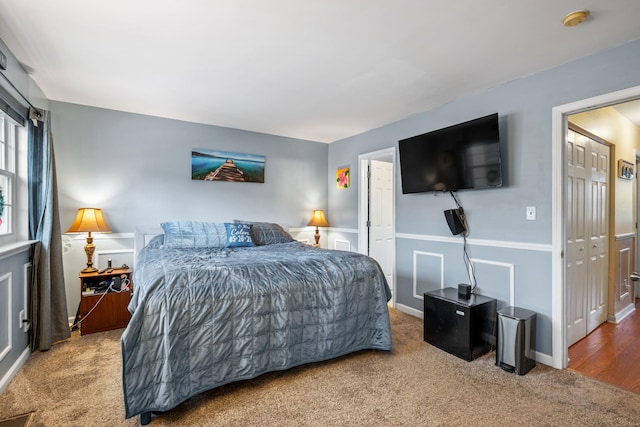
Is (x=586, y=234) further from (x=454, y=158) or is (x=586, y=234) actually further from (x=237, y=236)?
(x=237, y=236)

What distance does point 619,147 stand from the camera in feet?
11.6

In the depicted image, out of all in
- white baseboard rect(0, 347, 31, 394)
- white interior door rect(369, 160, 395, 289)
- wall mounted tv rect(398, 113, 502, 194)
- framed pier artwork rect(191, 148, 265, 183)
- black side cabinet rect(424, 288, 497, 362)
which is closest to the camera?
white baseboard rect(0, 347, 31, 394)

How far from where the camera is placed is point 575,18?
184 centimetres

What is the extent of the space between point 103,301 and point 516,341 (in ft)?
12.2

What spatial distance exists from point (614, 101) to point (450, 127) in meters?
1.17

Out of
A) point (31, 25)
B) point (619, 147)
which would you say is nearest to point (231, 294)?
point (31, 25)

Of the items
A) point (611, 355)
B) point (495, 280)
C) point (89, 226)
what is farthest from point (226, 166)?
point (611, 355)

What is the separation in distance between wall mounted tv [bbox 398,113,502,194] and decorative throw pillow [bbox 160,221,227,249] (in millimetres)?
2174

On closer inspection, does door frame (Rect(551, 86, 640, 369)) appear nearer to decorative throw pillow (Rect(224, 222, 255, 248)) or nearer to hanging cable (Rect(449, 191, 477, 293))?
hanging cable (Rect(449, 191, 477, 293))

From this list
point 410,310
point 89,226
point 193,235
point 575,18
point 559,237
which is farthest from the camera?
point 410,310

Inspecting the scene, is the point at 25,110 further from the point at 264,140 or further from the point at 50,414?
the point at 264,140

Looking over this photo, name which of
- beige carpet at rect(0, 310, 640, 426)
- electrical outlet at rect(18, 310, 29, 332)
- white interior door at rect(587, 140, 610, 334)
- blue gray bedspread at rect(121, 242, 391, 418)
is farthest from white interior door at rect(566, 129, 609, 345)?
electrical outlet at rect(18, 310, 29, 332)

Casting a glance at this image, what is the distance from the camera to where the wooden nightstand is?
3.07 m

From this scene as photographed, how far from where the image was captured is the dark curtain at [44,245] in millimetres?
2631
